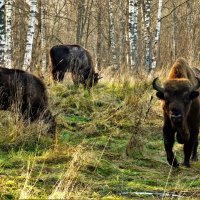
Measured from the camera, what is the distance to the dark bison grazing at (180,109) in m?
8.09

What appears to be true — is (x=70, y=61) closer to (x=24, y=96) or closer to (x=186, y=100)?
(x=24, y=96)

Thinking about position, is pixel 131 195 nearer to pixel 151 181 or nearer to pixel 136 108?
pixel 151 181

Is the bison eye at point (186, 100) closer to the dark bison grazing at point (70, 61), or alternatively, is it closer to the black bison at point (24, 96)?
the black bison at point (24, 96)

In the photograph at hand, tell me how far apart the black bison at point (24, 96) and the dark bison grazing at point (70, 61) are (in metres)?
7.03

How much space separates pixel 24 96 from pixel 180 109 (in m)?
3.95

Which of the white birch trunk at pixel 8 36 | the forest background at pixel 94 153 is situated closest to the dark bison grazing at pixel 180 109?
the forest background at pixel 94 153

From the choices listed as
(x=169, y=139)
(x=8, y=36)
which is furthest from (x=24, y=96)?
(x=8, y=36)

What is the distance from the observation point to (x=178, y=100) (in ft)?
26.7

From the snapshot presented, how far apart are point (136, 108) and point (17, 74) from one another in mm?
3050

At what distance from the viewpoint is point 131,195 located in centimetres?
646

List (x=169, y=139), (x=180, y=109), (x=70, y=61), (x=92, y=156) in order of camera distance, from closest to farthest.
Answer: (x=92, y=156) < (x=180, y=109) < (x=169, y=139) < (x=70, y=61)

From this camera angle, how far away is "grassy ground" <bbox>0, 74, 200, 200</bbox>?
635 cm

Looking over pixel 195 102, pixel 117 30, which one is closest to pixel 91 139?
pixel 195 102

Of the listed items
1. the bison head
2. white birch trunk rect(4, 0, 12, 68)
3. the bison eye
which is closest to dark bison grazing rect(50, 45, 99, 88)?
white birch trunk rect(4, 0, 12, 68)
